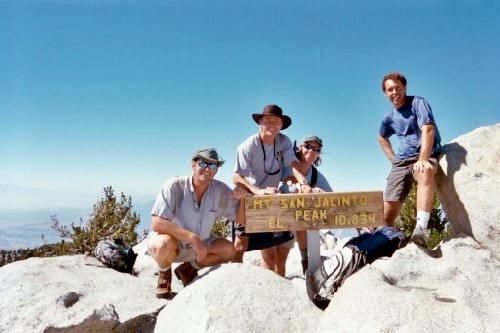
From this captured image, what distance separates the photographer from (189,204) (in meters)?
6.83

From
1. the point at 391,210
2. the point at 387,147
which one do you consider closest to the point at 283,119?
the point at 387,147

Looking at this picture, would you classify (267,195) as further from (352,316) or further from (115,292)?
(115,292)

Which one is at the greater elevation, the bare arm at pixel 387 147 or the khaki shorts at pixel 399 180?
the bare arm at pixel 387 147

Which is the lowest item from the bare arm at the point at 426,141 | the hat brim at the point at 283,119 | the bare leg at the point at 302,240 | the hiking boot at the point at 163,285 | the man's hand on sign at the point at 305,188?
the hiking boot at the point at 163,285

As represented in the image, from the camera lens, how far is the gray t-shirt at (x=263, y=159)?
7.49 metres

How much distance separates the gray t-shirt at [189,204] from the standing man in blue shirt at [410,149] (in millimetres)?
2686

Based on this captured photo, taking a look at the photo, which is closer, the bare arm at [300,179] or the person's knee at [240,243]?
the bare arm at [300,179]

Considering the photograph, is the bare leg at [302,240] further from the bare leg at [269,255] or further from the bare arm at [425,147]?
the bare arm at [425,147]

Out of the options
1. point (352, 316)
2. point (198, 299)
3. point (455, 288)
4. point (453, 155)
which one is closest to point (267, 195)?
point (198, 299)

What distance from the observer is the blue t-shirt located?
668 cm


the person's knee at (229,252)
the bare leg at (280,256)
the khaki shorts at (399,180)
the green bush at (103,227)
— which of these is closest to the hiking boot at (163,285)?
the person's knee at (229,252)

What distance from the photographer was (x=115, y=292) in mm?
6891

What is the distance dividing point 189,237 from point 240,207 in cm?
92

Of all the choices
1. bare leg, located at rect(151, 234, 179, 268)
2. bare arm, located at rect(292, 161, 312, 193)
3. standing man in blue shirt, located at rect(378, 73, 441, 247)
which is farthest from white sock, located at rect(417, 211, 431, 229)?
bare leg, located at rect(151, 234, 179, 268)
